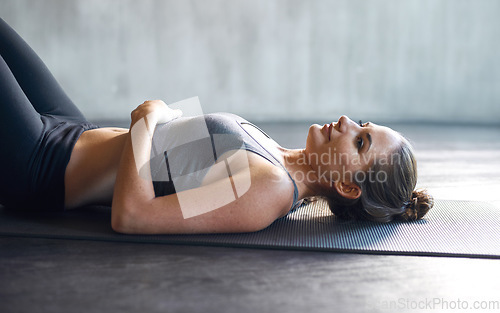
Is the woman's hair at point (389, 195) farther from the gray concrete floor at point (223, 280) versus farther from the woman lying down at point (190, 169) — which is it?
the gray concrete floor at point (223, 280)

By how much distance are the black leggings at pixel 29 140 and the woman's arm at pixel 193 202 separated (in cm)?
32

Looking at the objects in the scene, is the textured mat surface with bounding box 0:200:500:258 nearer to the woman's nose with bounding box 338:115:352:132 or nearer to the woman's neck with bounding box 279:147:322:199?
the woman's neck with bounding box 279:147:322:199

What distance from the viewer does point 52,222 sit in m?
1.75

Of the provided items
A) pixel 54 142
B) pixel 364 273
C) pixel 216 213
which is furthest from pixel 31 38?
pixel 364 273

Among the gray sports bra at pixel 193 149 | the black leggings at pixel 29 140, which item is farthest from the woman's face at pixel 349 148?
the black leggings at pixel 29 140

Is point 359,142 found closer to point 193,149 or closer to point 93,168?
point 193,149

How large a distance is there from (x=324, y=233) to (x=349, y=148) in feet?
1.05

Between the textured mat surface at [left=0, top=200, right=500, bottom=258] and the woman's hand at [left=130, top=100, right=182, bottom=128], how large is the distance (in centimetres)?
40

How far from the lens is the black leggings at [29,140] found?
167 centimetres

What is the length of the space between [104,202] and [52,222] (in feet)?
0.69

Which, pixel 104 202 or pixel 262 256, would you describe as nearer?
pixel 262 256

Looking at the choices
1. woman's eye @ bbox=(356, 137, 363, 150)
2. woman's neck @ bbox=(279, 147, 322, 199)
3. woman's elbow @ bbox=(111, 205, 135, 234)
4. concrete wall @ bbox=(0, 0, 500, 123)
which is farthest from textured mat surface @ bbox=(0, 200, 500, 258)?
concrete wall @ bbox=(0, 0, 500, 123)

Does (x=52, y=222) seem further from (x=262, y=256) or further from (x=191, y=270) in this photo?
(x=262, y=256)

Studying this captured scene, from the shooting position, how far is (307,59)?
6.40m
